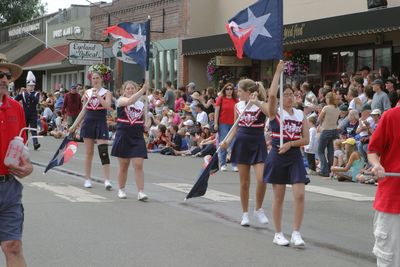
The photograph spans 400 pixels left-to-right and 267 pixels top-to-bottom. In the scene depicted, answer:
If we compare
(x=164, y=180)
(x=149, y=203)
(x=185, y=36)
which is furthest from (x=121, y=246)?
(x=185, y=36)

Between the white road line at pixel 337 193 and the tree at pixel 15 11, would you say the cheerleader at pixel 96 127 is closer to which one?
the white road line at pixel 337 193

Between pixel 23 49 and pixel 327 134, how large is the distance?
37106 millimetres

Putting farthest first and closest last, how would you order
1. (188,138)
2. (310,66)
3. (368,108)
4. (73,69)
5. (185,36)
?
(73,69), (185,36), (310,66), (188,138), (368,108)

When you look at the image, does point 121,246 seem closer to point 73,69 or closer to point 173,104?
point 173,104

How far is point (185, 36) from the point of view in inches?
1251

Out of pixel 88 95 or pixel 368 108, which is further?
pixel 368 108

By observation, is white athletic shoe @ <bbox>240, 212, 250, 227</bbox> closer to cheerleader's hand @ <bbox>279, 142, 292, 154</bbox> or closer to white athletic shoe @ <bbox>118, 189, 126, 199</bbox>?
cheerleader's hand @ <bbox>279, 142, 292, 154</bbox>

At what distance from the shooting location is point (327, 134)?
16594 mm

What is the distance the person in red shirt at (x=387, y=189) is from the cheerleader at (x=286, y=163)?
2760mm

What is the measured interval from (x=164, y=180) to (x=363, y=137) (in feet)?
14.0

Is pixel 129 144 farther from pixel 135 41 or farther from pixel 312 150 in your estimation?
pixel 312 150

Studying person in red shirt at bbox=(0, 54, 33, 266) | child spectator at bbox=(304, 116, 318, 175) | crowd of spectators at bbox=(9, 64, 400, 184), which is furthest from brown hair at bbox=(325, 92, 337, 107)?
person in red shirt at bbox=(0, 54, 33, 266)

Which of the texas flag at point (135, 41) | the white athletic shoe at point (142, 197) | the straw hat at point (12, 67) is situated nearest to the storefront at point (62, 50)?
the texas flag at point (135, 41)

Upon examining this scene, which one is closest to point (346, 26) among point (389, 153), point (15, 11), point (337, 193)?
point (337, 193)
